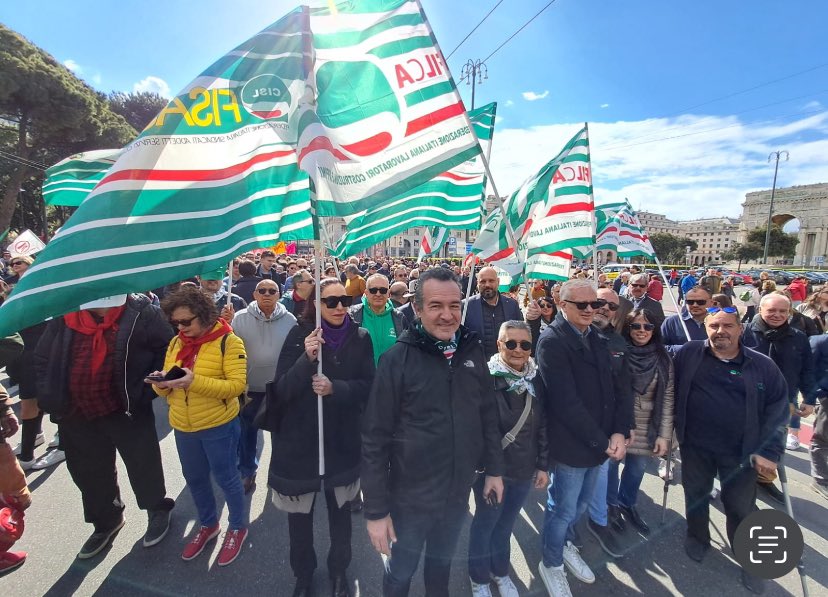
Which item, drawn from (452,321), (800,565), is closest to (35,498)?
(452,321)

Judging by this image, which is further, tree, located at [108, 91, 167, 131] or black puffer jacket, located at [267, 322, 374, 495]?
tree, located at [108, 91, 167, 131]

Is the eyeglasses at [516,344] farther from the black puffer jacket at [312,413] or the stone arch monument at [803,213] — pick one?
the stone arch monument at [803,213]

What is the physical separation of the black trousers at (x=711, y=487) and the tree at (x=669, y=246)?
270 ft

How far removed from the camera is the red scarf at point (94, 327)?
2719 mm

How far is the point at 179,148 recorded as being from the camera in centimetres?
199

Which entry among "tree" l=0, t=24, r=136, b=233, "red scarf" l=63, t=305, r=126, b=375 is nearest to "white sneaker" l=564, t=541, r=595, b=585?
"red scarf" l=63, t=305, r=126, b=375

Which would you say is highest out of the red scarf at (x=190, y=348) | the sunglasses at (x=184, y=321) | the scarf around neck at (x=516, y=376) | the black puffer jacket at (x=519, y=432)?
the sunglasses at (x=184, y=321)

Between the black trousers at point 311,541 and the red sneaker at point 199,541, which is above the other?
the black trousers at point 311,541

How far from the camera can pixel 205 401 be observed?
9.07 ft

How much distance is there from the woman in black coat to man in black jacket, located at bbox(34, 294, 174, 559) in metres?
1.29

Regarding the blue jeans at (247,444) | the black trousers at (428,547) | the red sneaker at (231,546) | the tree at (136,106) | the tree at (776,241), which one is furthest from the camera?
the tree at (776,241)

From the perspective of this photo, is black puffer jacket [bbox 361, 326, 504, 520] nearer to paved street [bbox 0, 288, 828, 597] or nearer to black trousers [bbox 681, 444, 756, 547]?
paved street [bbox 0, 288, 828, 597]

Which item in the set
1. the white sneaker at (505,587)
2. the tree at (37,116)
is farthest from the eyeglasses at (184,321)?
the tree at (37,116)

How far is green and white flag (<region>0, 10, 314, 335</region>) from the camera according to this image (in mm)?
1690
